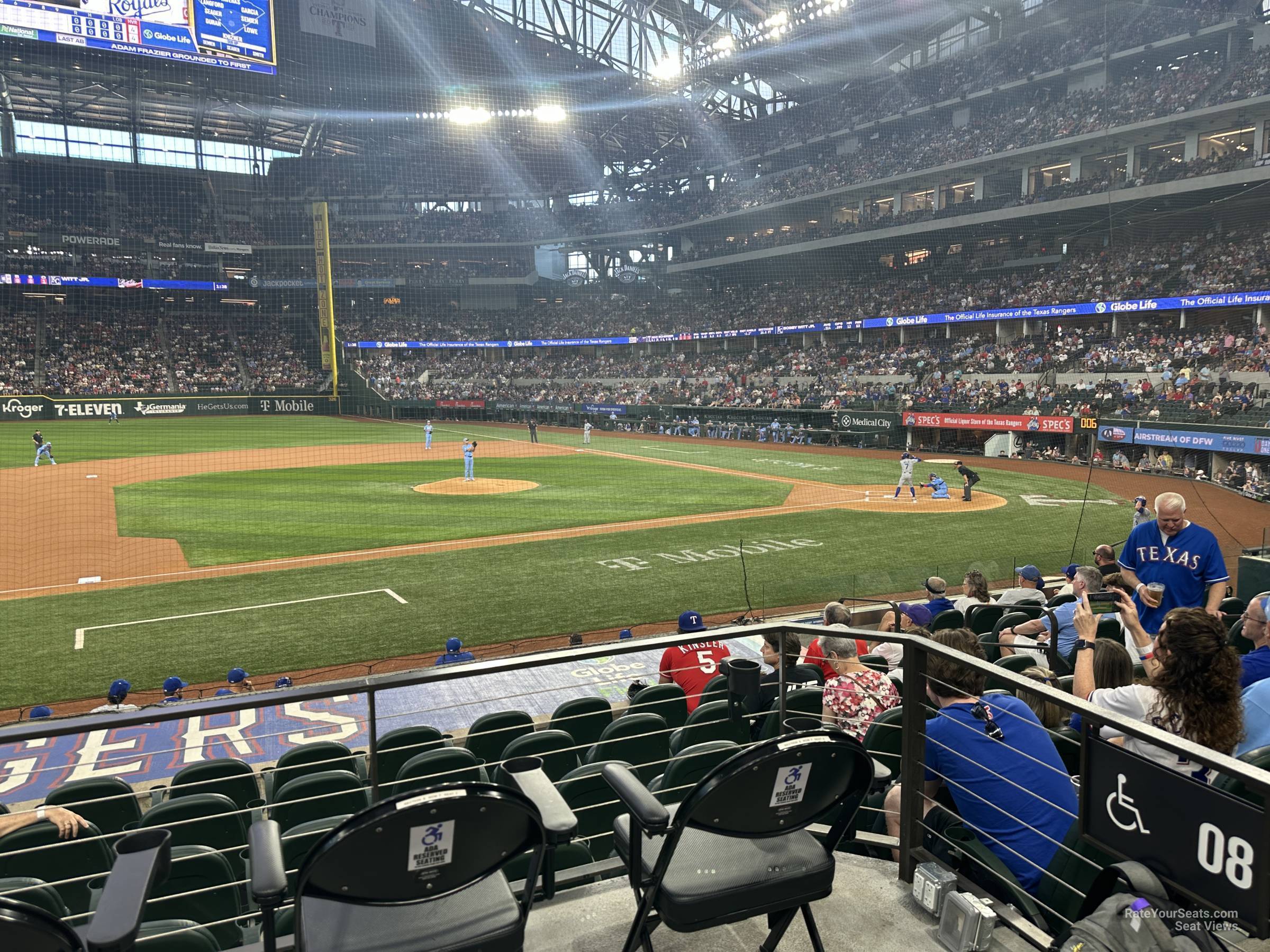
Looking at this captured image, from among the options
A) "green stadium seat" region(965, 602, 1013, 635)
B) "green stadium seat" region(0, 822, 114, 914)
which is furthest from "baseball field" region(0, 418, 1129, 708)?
"green stadium seat" region(0, 822, 114, 914)

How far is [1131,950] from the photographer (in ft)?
7.65

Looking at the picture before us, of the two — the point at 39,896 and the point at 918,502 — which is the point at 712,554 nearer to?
the point at 918,502

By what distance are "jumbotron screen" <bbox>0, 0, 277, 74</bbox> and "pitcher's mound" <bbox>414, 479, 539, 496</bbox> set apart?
24360mm

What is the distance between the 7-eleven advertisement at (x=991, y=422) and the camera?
114 feet

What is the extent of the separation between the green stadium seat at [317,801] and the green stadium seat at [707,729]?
2054 mm

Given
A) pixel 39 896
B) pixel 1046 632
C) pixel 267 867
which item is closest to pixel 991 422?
pixel 1046 632

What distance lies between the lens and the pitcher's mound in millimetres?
26969

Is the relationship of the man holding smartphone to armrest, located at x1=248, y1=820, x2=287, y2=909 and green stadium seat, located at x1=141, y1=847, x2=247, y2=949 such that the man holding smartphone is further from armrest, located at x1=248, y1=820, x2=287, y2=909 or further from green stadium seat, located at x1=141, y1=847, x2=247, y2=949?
armrest, located at x1=248, y1=820, x2=287, y2=909

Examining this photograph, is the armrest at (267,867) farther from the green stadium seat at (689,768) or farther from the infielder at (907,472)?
the infielder at (907,472)

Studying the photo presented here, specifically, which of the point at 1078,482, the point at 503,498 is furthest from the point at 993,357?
the point at 503,498

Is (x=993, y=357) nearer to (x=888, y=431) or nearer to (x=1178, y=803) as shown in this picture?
(x=888, y=431)

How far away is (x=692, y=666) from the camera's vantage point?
27.0 ft

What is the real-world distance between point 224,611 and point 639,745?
11413mm

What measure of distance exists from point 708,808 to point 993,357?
44.8 meters
